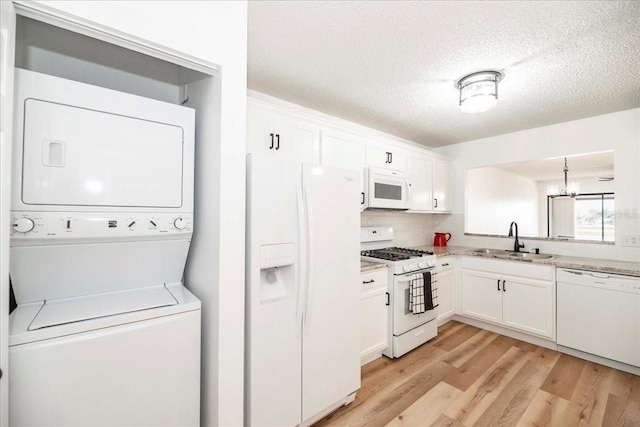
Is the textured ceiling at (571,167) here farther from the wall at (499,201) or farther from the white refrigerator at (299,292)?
the white refrigerator at (299,292)

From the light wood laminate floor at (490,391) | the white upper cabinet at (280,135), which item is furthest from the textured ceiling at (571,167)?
the white upper cabinet at (280,135)

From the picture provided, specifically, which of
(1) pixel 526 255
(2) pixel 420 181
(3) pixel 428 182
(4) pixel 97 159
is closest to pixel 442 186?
(3) pixel 428 182

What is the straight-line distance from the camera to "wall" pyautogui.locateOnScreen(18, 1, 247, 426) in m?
1.26

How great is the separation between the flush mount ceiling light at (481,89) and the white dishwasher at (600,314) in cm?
185

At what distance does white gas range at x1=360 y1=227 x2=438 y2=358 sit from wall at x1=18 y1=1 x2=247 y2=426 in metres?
1.59

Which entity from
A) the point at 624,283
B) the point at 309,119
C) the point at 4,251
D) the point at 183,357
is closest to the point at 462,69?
the point at 309,119

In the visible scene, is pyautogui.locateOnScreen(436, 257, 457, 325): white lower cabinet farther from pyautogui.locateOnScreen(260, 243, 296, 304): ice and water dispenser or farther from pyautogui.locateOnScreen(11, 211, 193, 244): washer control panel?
pyautogui.locateOnScreen(11, 211, 193, 244): washer control panel

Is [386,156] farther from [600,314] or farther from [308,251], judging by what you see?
[600,314]

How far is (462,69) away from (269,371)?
2.34m

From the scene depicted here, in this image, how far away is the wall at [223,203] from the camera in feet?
4.13

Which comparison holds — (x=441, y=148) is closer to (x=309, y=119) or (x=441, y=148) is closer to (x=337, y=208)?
(x=309, y=119)

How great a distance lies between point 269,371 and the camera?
152cm

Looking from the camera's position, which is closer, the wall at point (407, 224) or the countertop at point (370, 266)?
the countertop at point (370, 266)

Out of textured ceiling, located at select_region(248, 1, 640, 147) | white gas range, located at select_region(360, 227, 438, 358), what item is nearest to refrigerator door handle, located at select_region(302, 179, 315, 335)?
textured ceiling, located at select_region(248, 1, 640, 147)
